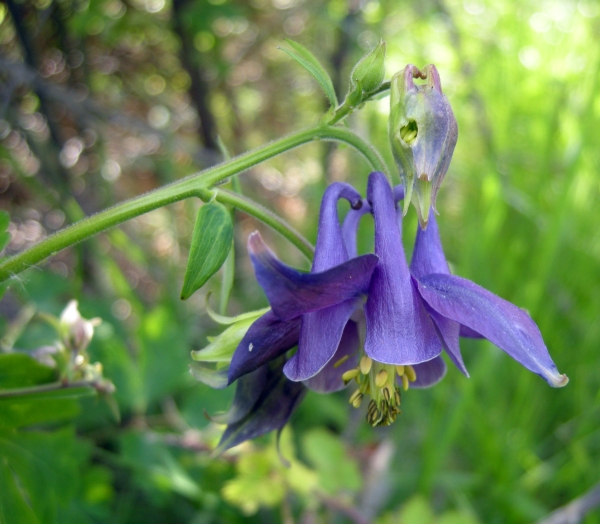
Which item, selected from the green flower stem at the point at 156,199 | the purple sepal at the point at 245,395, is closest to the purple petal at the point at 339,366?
the purple sepal at the point at 245,395

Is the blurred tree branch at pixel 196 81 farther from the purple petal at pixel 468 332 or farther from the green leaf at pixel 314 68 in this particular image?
the purple petal at pixel 468 332

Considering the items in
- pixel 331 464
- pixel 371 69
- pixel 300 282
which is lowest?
pixel 331 464

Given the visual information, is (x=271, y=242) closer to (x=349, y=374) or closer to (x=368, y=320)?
(x=349, y=374)

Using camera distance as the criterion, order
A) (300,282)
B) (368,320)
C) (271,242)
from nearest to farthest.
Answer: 1. (300,282)
2. (368,320)
3. (271,242)

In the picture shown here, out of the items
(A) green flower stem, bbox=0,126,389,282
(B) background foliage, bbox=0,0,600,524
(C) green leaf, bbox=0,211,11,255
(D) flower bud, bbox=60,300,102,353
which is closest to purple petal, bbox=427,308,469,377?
(A) green flower stem, bbox=0,126,389,282

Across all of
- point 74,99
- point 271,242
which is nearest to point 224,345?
point 74,99

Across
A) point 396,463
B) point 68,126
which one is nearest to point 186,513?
point 396,463

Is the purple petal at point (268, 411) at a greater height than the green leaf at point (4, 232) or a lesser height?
lesser
